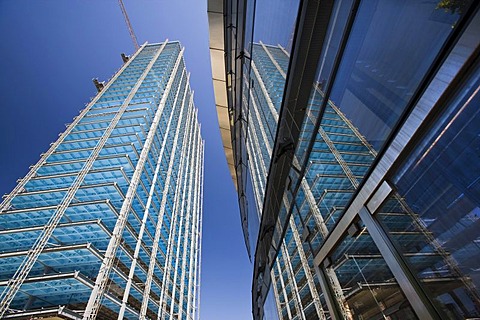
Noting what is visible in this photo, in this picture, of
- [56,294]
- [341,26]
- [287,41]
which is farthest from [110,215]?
[341,26]

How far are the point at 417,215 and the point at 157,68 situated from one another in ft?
139

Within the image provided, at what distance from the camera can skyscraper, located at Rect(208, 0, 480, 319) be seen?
135cm

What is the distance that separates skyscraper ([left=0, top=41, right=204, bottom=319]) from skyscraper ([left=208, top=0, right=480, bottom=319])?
525 inches

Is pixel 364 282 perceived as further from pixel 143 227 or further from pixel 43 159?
pixel 43 159

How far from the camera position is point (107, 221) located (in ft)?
58.5

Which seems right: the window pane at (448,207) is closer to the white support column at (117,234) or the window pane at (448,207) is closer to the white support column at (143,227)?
the white support column at (117,234)

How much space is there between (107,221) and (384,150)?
65.4 ft

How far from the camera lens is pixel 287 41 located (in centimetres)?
411

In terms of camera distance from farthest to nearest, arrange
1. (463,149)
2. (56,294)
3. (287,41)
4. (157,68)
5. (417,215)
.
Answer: (157,68) → (56,294) → (287,41) → (417,215) → (463,149)

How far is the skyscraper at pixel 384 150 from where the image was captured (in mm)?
1347

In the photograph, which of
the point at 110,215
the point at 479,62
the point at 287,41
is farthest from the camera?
the point at 110,215

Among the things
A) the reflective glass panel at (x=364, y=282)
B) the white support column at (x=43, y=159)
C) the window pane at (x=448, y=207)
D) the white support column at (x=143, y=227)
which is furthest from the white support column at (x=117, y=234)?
the window pane at (x=448, y=207)

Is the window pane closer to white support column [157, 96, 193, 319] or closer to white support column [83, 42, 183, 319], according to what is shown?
white support column [83, 42, 183, 319]

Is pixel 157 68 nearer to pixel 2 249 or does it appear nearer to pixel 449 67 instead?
pixel 2 249
